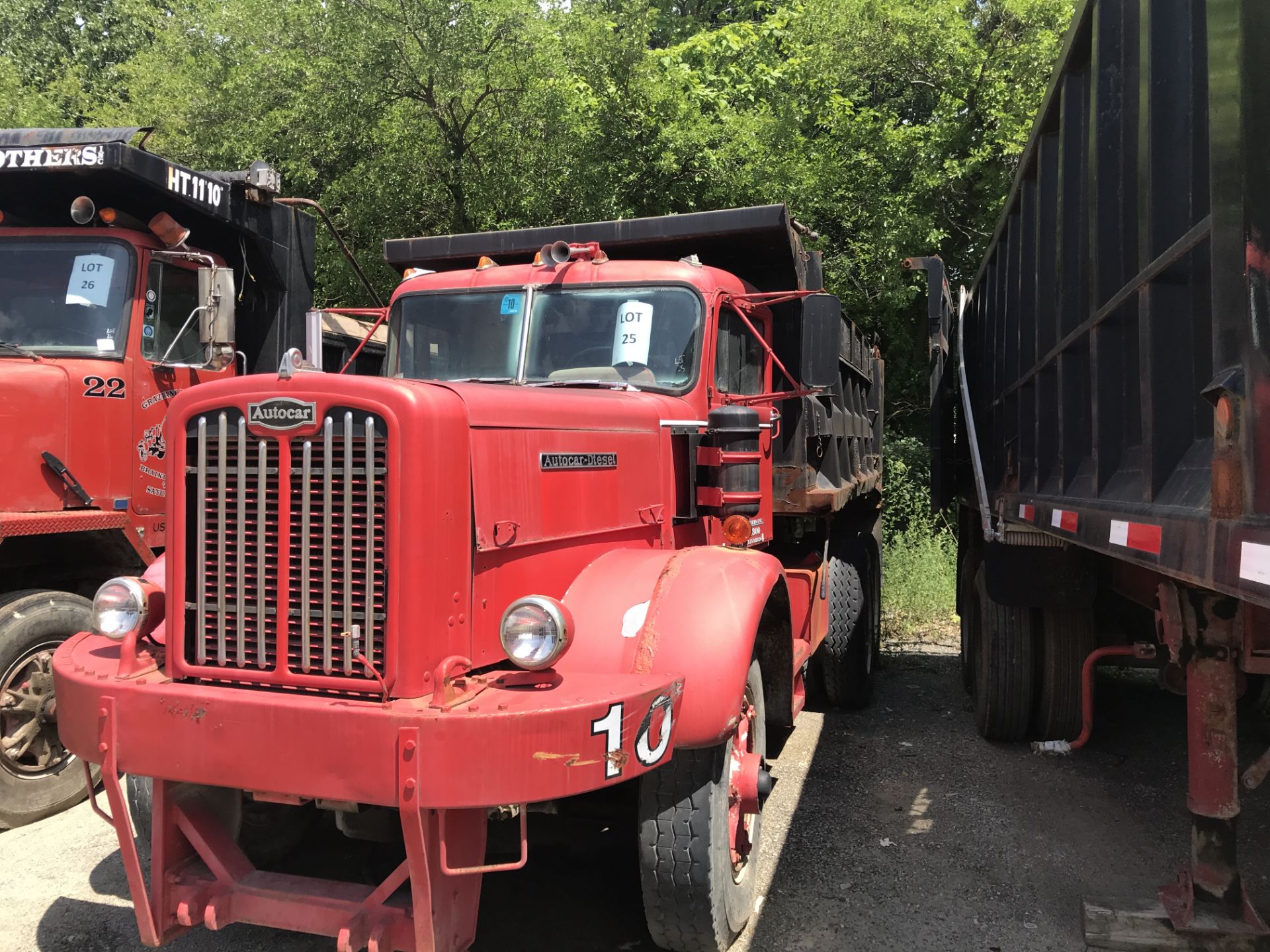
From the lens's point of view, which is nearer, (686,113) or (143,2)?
(686,113)

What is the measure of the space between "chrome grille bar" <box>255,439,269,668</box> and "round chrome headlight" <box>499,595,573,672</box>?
723 millimetres

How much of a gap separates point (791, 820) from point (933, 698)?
282 cm

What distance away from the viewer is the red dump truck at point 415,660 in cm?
262

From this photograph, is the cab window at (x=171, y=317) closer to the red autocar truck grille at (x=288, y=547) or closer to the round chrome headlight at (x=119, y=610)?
the round chrome headlight at (x=119, y=610)

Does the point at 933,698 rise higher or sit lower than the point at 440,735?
lower

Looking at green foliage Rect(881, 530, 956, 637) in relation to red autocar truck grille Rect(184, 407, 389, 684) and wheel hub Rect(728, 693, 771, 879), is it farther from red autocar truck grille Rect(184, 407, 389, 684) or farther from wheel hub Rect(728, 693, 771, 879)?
red autocar truck grille Rect(184, 407, 389, 684)

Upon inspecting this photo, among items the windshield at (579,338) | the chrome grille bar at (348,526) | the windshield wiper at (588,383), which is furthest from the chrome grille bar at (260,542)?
the windshield at (579,338)

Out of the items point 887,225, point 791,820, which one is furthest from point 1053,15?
point 791,820

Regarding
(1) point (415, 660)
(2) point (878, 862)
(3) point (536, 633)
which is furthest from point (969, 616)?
(1) point (415, 660)

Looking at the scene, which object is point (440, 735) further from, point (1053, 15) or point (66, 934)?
point (1053, 15)

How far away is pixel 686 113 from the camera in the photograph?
456 inches

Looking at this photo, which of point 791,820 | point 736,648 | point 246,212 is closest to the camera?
point 736,648

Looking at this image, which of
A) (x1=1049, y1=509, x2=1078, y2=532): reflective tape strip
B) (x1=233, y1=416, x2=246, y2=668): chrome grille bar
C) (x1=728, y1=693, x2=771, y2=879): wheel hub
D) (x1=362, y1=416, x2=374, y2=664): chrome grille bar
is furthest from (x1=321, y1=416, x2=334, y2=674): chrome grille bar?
(x1=1049, y1=509, x2=1078, y2=532): reflective tape strip

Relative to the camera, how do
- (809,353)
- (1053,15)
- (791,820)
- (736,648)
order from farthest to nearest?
1. (1053,15)
2. (791,820)
3. (809,353)
4. (736,648)
